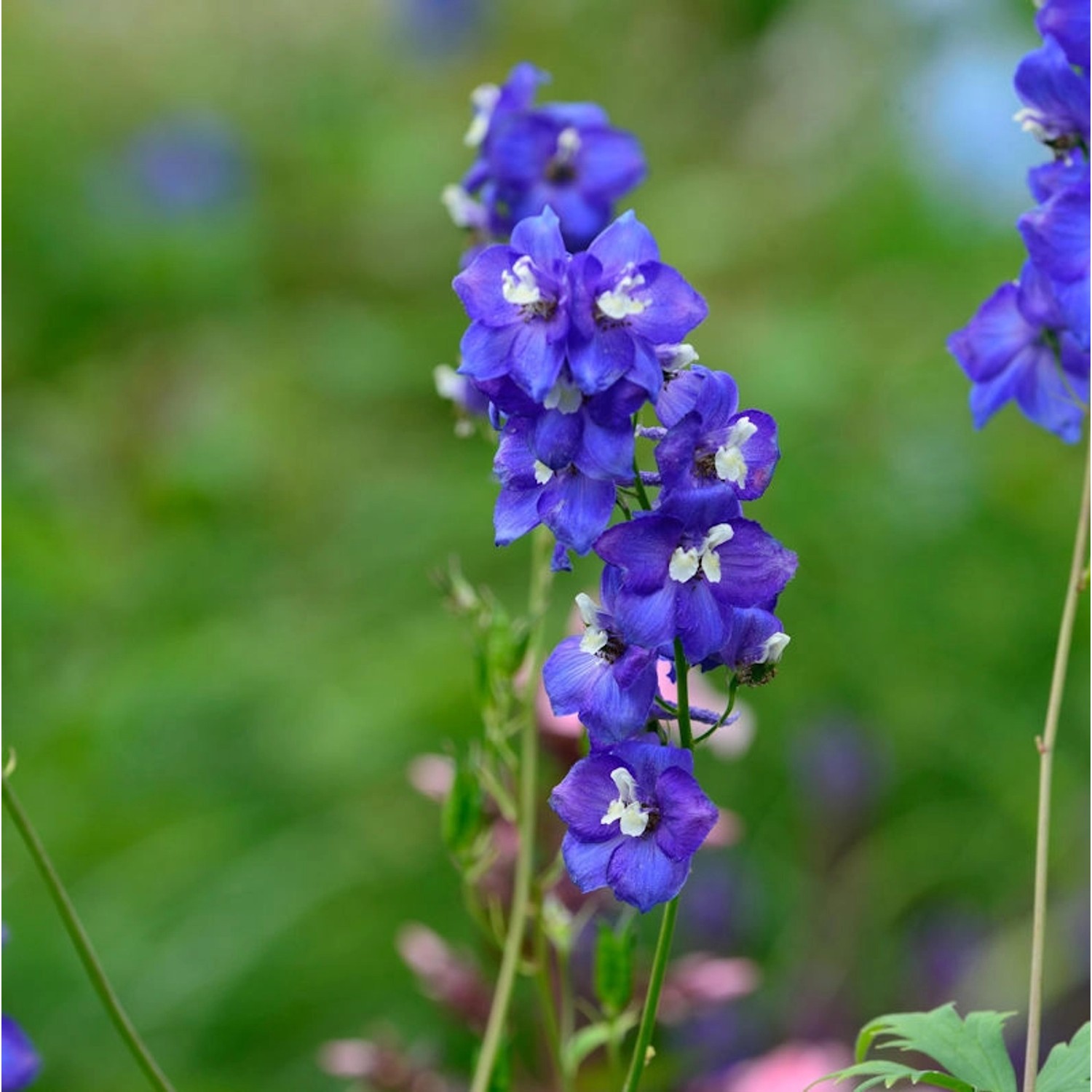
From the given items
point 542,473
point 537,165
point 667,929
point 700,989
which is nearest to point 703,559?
point 542,473

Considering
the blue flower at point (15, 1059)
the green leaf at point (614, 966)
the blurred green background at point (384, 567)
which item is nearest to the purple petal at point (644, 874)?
the green leaf at point (614, 966)

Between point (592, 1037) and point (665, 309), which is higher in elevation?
point (665, 309)

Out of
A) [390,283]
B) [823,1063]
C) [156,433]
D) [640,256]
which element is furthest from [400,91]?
[640,256]

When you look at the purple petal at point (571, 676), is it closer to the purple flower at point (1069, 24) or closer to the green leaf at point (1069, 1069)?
the green leaf at point (1069, 1069)

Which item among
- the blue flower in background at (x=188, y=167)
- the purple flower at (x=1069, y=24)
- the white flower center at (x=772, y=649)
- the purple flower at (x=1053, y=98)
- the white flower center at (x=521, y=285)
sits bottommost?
the white flower center at (x=772, y=649)

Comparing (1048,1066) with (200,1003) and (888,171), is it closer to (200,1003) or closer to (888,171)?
(200,1003)

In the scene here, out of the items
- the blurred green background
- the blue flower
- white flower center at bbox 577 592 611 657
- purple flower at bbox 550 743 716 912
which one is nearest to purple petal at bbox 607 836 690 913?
purple flower at bbox 550 743 716 912

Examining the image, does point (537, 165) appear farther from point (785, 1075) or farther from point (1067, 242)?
point (785, 1075)

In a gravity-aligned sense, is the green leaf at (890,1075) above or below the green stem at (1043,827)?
below
